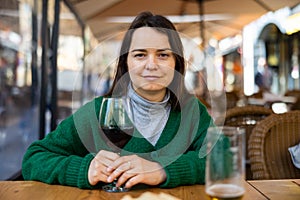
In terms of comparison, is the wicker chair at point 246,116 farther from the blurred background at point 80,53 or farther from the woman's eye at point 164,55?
the woman's eye at point 164,55

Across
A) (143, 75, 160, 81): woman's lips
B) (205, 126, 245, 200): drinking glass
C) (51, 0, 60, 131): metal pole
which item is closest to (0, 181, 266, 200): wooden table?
(205, 126, 245, 200): drinking glass

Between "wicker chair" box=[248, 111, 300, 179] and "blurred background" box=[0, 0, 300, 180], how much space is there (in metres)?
0.29

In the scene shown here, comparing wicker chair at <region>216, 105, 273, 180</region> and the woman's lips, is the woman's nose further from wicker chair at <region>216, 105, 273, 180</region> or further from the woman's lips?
wicker chair at <region>216, 105, 273, 180</region>

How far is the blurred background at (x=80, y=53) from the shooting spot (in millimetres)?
1839

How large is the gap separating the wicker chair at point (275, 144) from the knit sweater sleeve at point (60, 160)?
2.44ft

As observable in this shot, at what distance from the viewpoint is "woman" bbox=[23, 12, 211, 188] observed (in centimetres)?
120

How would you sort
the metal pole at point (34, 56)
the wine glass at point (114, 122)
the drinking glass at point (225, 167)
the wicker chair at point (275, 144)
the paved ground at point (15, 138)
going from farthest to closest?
the metal pole at point (34, 56) → the paved ground at point (15, 138) → the wicker chair at point (275, 144) → the wine glass at point (114, 122) → the drinking glass at point (225, 167)

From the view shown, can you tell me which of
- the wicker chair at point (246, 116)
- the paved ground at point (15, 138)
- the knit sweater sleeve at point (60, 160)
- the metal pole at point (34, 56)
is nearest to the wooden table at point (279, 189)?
the knit sweater sleeve at point (60, 160)

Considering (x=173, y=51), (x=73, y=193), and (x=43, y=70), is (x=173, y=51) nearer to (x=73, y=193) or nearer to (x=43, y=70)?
(x=73, y=193)

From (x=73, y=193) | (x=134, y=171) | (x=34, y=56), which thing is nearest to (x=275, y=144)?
(x=134, y=171)

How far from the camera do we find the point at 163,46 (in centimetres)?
133

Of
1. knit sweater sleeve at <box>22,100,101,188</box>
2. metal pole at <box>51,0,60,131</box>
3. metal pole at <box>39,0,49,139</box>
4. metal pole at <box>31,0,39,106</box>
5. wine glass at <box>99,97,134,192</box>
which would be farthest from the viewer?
metal pole at <box>51,0,60,131</box>

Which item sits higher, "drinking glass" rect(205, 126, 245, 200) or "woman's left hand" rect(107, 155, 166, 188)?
"drinking glass" rect(205, 126, 245, 200)

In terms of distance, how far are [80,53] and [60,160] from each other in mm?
7508
